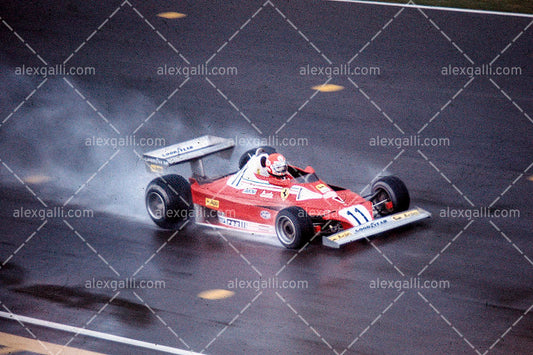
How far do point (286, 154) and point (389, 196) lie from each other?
11.6 feet

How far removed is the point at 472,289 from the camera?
41.3 ft

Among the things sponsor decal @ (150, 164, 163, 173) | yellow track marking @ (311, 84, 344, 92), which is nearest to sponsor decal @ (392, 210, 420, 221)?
sponsor decal @ (150, 164, 163, 173)

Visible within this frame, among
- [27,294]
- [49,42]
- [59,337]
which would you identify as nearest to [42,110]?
[49,42]

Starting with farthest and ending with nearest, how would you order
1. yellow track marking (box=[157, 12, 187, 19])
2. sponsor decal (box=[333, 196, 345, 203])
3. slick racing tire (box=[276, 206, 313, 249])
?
yellow track marking (box=[157, 12, 187, 19]) < sponsor decal (box=[333, 196, 345, 203]) < slick racing tire (box=[276, 206, 313, 249])

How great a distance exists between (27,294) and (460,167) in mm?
7954

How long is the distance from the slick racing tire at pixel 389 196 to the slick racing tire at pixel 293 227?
65.7 inches

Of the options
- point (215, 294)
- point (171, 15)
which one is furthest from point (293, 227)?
point (171, 15)

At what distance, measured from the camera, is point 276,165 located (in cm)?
1432

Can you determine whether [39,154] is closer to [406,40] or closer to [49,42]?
[49,42]

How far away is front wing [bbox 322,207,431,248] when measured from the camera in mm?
13570

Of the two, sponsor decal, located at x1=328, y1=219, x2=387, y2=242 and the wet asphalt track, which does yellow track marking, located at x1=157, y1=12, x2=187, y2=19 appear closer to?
the wet asphalt track

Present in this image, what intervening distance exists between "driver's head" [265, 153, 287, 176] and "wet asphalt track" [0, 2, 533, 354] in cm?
114

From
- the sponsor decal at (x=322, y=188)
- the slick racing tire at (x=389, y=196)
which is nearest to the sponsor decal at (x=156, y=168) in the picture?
the sponsor decal at (x=322, y=188)

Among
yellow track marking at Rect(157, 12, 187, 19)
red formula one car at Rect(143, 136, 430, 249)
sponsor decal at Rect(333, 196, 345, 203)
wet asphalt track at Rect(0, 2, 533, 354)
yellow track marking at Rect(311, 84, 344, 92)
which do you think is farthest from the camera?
yellow track marking at Rect(157, 12, 187, 19)
